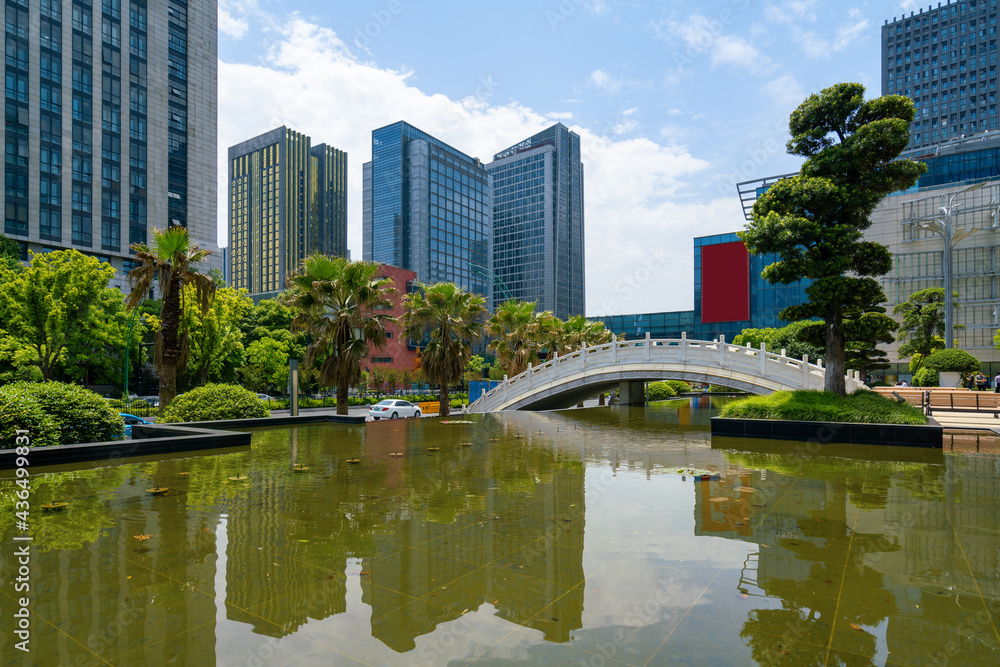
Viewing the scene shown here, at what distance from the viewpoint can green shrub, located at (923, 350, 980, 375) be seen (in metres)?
29.5

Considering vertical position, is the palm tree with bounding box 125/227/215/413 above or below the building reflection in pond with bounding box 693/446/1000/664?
above

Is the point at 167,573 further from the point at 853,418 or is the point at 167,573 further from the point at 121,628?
the point at 853,418

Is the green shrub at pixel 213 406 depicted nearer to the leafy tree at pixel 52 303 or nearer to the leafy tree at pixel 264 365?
the leafy tree at pixel 52 303

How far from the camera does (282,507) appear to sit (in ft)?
23.9

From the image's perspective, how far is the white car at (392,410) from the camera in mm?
29547

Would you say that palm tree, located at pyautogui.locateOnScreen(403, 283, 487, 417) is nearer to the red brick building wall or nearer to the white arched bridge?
the white arched bridge

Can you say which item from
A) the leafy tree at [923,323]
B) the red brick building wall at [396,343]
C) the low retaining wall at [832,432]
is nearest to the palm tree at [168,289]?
the low retaining wall at [832,432]

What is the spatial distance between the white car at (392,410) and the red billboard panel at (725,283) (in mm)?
51680

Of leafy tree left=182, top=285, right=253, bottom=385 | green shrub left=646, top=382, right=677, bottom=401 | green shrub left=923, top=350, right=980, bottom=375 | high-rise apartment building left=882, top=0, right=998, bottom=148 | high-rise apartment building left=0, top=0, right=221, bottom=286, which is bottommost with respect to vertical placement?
green shrub left=646, top=382, right=677, bottom=401

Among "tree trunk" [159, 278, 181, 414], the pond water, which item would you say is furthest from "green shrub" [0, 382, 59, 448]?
"tree trunk" [159, 278, 181, 414]

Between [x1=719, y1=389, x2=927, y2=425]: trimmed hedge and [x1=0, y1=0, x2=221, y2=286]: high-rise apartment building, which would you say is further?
[x1=0, y1=0, x2=221, y2=286]: high-rise apartment building

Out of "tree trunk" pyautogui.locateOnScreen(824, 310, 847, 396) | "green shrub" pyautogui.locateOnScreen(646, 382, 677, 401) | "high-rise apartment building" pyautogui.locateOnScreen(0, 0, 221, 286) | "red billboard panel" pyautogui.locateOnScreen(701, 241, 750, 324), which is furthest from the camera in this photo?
"red billboard panel" pyautogui.locateOnScreen(701, 241, 750, 324)

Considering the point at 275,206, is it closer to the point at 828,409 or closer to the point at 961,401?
the point at 961,401

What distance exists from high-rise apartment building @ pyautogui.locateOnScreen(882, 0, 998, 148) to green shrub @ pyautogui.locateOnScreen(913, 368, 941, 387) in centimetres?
9818
